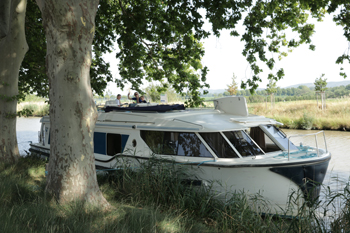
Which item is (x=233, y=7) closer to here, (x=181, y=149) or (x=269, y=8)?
(x=269, y=8)

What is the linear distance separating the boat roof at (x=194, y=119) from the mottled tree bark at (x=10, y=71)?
8.38 ft

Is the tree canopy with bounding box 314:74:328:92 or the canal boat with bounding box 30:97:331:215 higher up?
the tree canopy with bounding box 314:74:328:92

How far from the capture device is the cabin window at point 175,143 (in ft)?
21.2

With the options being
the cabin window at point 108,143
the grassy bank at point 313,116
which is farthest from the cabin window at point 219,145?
the grassy bank at point 313,116

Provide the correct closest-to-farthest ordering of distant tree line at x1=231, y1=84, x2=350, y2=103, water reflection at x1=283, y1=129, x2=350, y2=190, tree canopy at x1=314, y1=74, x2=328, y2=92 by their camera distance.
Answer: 1. water reflection at x1=283, y1=129, x2=350, y2=190
2. tree canopy at x1=314, y1=74, x2=328, y2=92
3. distant tree line at x1=231, y1=84, x2=350, y2=103

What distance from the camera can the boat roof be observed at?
663 centimetres

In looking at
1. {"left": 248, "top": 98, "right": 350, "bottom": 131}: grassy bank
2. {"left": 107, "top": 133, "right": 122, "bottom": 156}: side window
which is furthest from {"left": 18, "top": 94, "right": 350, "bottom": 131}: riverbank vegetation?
{"left": 107, "top": 133, "right": 122, "bottom": 156}: side window

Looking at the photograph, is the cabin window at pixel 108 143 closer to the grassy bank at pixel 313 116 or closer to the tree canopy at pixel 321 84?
the grassy bank at pixel 313 116

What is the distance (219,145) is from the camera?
641 cm

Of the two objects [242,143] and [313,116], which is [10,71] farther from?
[313,116]

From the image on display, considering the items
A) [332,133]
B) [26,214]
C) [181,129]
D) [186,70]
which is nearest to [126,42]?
[186,70]

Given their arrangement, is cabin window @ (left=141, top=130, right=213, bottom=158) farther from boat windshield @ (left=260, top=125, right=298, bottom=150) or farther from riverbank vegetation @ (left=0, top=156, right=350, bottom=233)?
boat windshield @ (left=260, top=125, right=298, bottom=150)

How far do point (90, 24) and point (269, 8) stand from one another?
6.20m

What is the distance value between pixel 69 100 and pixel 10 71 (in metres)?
4.84
